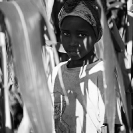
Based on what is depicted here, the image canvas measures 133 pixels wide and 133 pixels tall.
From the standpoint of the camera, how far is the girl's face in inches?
24.4

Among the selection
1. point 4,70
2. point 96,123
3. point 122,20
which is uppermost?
point 122,20

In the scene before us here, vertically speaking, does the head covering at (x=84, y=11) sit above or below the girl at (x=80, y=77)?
above

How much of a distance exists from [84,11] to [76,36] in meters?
0.06

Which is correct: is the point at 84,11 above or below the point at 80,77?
above

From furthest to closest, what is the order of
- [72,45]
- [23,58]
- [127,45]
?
1. [127,45]
2. [72,45]
3. [23,58]

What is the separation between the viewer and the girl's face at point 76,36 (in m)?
0.62

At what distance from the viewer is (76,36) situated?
621 millimetres

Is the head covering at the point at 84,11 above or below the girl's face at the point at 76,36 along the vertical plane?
above

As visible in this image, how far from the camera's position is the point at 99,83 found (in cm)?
64

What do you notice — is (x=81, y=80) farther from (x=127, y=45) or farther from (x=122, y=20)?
(x=122, y=20)

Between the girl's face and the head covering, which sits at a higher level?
the head covering

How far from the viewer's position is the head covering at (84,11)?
0.63m

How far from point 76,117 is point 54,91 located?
8 cm

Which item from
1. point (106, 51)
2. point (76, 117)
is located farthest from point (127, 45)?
point (106, 51)
